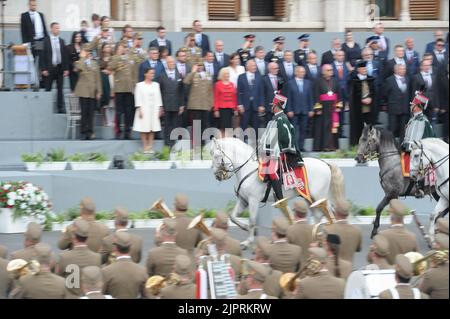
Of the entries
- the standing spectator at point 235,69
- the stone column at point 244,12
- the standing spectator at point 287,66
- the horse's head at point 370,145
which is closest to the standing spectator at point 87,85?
the standing spectator at point 235,69

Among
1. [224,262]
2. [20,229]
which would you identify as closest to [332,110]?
[20,229]

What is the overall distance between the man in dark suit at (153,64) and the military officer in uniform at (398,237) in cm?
1043

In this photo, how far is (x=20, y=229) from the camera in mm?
21922

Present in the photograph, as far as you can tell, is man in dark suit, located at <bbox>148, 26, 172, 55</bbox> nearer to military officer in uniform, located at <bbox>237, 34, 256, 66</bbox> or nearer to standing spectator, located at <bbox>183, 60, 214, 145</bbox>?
standing spectator, located at <bbox>183, 60, 214, 145</bbox>

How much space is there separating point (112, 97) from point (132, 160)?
71.1 inches

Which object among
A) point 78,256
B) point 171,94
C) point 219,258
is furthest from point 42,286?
point 171,94

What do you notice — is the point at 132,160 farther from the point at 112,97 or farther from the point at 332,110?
the point at 332,110

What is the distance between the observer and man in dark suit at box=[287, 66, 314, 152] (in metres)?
24.7

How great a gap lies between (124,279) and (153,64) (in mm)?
12348

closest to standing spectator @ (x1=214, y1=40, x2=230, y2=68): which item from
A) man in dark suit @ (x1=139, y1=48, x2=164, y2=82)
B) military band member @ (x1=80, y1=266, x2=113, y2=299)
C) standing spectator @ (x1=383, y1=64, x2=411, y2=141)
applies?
man in dark suit @ (x1=139, y1=48, x2=164, y2=82)

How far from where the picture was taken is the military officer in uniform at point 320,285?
1188cm

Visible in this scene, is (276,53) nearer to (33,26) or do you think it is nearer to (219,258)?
(33,26)

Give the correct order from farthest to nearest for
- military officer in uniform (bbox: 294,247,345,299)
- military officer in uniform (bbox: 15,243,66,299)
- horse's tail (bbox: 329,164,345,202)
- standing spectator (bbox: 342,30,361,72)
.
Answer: standing spectator (bbox: 342,30,361,72) < horse's tail (bbox: 329,164,345,202) < military officer in uniform (bbox: 15,243,66,299) < military officer in uniform (bbox: 294,247,345,299)

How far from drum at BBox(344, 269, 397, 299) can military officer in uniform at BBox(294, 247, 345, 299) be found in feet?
0.53
